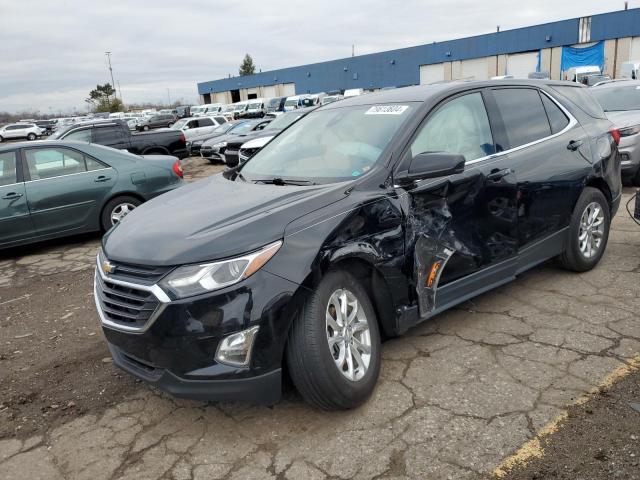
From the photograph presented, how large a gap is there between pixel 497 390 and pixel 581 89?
327 centimetres

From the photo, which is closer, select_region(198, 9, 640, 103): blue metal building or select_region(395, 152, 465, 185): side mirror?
select_region(395, 152, 465, 185): side mirror

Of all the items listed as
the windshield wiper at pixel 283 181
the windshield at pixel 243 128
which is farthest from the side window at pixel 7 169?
the windshield at pixel 243 128

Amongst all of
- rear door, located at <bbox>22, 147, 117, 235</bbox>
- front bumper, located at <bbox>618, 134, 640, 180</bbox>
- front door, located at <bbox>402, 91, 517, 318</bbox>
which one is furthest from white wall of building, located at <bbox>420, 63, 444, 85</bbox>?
front door, located at <bbox>402, 91, 517, 318</bbox>

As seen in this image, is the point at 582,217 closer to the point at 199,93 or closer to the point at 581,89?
the point at 581,89

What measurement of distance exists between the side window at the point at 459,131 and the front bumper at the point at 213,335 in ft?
4.72

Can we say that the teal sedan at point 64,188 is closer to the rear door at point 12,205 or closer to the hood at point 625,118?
the rear door at point 12,205

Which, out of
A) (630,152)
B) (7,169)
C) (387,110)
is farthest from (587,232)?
(7,169)

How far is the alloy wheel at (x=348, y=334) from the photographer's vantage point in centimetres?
284

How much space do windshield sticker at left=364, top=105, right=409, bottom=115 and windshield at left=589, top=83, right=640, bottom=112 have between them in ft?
23.3

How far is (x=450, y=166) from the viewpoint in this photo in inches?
123

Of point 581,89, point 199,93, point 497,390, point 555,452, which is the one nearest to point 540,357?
point 497,390

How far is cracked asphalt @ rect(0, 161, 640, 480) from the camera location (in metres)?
2.61

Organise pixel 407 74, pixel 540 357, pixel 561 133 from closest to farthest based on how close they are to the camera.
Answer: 1. pixel 540 357
2. pixel 561 133
3. pixel 407 74

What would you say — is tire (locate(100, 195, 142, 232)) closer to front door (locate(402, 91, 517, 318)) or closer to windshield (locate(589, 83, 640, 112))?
front door (locate(402, 91, 517, 318))
